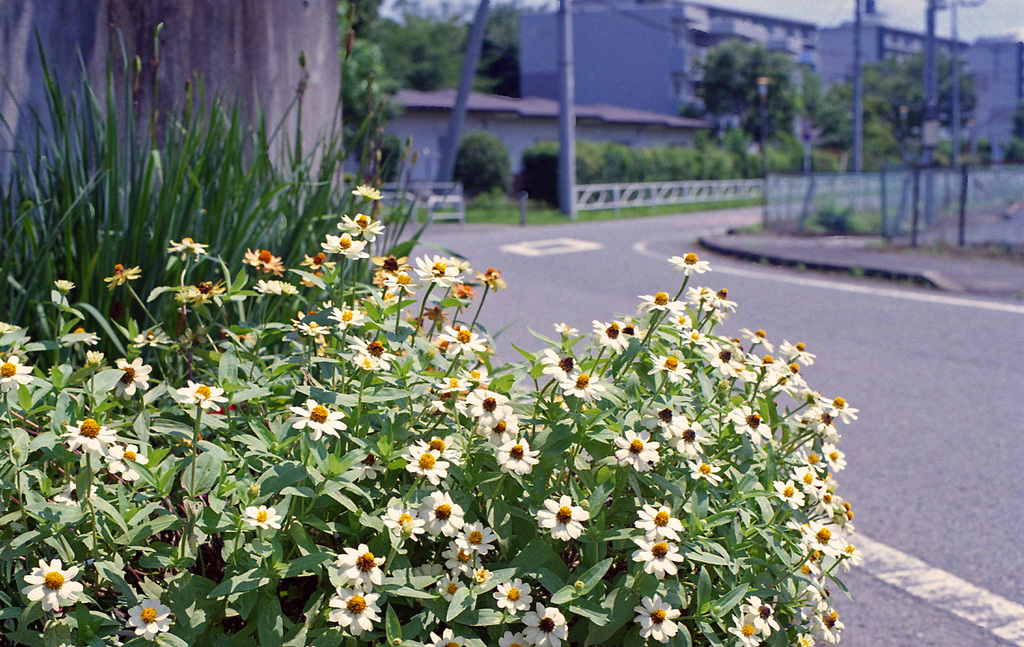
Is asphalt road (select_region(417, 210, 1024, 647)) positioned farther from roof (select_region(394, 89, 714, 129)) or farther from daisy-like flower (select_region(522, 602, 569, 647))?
roof (select_region(394, 89, 714, 129))

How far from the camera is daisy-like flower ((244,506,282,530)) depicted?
5.00 feet

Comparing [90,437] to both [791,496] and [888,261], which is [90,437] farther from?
[888,261]

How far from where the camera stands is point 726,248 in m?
15.2

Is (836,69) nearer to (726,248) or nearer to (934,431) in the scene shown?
(726,248)

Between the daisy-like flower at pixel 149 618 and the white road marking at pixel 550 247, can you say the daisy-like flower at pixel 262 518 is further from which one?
the white road marking at pixel 550 247

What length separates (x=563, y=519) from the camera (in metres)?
1.65

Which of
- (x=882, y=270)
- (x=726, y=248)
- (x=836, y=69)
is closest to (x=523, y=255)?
(x=726, y=248)

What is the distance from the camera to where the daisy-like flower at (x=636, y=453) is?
5.50ft

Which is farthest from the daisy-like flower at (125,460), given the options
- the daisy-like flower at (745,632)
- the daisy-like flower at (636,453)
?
the daisy-like flower at (745,632)

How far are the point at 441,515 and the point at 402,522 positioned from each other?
7cm

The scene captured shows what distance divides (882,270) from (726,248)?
362cm

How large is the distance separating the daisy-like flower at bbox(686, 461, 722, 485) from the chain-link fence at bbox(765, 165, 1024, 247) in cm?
1382

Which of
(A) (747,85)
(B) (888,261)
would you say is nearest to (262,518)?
(B) (888,261)

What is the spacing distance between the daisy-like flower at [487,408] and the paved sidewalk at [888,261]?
9.77 metres
